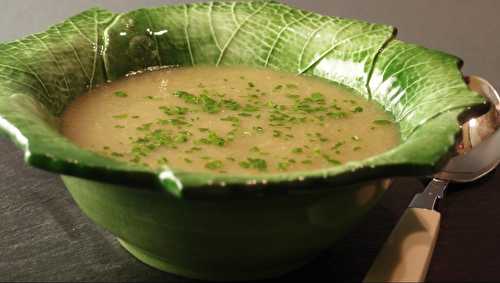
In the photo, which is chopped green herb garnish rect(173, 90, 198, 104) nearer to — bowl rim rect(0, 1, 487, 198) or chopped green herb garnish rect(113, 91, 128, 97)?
chopped green herb garnish rect(113, 91, 128, 97)

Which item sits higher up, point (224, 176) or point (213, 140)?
point (224, 176)

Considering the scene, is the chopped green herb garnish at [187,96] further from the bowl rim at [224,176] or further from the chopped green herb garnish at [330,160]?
the bowl rim at [224,176]

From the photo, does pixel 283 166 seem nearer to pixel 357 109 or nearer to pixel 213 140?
pixel 213 140

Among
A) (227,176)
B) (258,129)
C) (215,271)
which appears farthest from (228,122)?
(227,176)

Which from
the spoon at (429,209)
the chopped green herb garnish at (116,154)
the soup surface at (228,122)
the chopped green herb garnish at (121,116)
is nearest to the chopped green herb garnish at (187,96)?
the soup surface at (228,122)

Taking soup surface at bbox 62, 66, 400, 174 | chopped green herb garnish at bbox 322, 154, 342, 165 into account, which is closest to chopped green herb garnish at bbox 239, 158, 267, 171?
soup surface at bbox 62, 66, 400, 174
